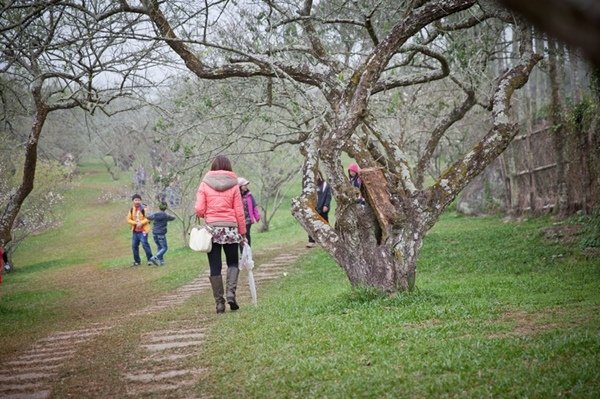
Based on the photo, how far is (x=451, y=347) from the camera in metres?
5.77

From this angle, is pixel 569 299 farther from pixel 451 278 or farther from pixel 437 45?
pixel 437 45

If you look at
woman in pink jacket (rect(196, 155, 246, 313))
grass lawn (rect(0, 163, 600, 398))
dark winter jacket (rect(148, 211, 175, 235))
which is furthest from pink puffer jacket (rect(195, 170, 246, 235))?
dark winter jacket (rect(148, 211, 175, 235))

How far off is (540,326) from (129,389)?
3.68 metres

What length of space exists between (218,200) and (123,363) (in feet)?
12.0

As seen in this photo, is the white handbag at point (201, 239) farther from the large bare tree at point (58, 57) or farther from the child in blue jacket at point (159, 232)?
the child in blue jacket at point (159, 232)

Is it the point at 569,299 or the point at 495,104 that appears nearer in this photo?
the point at 569,299

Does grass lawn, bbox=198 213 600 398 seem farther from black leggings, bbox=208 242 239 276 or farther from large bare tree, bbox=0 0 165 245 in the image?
large bare tree, bbox=0 0 165 245

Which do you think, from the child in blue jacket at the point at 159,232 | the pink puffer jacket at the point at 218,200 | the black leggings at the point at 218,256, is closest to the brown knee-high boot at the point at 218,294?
the black leggings at the point at 218,256

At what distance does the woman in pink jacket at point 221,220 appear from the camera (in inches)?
399

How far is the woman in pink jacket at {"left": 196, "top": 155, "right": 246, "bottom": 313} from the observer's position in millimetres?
10133

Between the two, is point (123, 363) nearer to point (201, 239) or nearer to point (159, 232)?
point (201, 239)

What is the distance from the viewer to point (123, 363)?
697 centimetres

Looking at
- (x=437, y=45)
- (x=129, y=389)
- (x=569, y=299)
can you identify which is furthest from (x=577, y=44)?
(x=437, y=45)

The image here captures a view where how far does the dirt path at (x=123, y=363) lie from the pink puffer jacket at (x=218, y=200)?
54.0 inches
